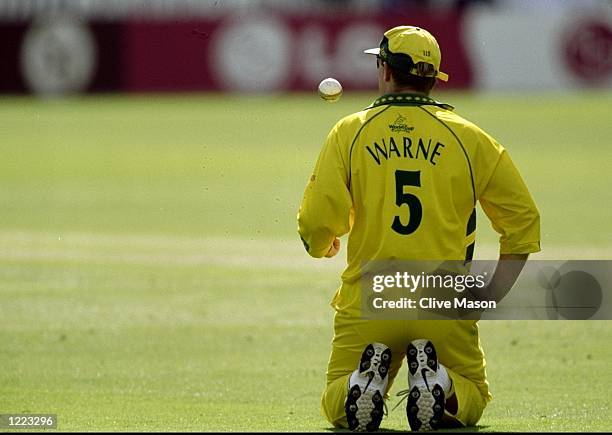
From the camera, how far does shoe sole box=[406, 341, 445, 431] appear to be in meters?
6.88

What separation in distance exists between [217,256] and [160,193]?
5.99 metres

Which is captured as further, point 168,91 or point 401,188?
point 168,91

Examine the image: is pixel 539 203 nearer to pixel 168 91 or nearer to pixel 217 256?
pixel 217 256

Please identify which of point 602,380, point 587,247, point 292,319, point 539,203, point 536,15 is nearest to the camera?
point 602,380

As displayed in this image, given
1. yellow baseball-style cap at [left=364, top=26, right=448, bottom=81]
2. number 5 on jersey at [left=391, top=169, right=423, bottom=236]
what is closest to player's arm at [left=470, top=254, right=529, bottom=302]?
number 5 on jersey at [left=391, top=169, right=423, bottom=236]

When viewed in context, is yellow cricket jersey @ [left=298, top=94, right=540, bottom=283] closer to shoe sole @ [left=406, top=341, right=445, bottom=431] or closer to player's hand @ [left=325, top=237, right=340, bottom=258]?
player's hand @ [left=325, top=237, right=340, bottom=258]

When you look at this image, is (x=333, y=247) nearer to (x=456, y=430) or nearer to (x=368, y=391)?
(x=368, y=391)

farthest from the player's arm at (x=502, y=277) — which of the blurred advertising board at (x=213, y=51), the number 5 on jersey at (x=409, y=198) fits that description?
the blurred advertising board at (x=213, y=51)

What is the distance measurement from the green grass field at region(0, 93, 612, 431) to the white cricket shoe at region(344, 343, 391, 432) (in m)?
0.38

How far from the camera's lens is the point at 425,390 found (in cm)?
689

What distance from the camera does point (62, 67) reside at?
37.1 meters

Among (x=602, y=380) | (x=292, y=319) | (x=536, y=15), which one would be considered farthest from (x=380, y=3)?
(x=602, y=380)

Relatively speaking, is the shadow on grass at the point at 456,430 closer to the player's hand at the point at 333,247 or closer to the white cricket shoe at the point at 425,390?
the white cricket shoe at the point at 425,390

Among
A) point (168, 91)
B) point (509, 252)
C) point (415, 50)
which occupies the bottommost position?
point (168, 91)
